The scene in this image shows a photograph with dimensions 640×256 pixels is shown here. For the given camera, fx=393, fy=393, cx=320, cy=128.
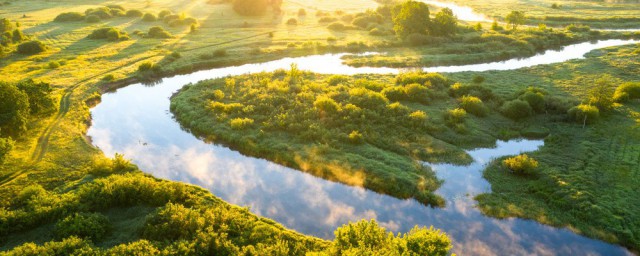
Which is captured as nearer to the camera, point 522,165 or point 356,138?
point 522,165

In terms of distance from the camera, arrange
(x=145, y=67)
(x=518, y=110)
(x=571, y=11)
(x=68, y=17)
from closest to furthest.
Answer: (x=518, y=110) → (x=145, y=67) → (x=68, y=17) → (x=571, y=11)

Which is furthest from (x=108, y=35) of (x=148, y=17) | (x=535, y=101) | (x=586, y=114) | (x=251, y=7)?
(x=586, y=114)

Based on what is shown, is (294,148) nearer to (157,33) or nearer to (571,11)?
(157,33)

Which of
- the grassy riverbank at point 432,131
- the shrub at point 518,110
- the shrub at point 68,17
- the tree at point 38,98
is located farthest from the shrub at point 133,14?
the shrub at point 518,110

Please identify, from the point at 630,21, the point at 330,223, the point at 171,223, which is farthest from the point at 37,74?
the point at 630,21

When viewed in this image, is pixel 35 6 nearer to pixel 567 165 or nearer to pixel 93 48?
pixel 93 48
